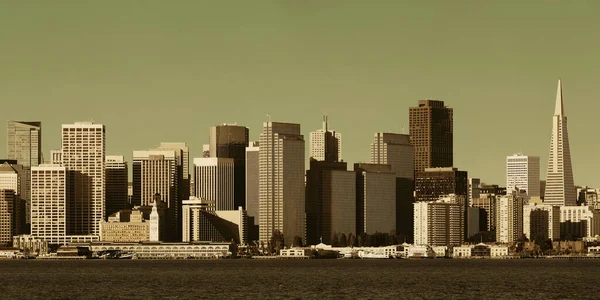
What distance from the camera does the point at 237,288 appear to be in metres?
191

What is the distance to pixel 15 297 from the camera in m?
175

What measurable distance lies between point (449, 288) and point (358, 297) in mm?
26315

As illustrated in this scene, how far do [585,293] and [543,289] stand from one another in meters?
10.9

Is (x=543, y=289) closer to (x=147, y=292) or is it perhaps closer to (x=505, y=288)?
(x=505, y=288)

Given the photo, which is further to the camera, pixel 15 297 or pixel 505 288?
pixel 505 288

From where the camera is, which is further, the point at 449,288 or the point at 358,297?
the point at 449,288

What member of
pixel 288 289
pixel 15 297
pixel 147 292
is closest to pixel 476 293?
pixel 288 289

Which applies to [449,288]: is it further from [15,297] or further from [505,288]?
[15,297]

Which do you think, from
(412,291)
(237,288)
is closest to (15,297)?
(237,288)

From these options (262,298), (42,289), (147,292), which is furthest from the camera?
(42,289)

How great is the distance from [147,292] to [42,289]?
72.5 feet

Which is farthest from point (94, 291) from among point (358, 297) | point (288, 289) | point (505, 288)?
point (505, 288)

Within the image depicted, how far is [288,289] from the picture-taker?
186 m

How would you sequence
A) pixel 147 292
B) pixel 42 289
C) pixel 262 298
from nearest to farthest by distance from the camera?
pixel 262 298 < pixel 147 292 < pixel 42 289
